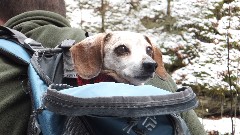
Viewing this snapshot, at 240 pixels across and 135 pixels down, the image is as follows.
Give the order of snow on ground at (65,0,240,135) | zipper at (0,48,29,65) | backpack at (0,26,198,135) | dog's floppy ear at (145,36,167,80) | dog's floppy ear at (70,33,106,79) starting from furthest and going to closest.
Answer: snow on ground at (65,0,240,135), dog's floppy ear at (145,36,167,80), dog's floppy ear at (70,33,106,79), zipper at (0,48,29,65), backpack at (0,26,198,135)

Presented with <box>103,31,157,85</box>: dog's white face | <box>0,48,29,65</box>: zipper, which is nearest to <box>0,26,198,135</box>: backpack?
<box>0,48,29,65</box>: zipper

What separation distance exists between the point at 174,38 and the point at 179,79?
1266mm

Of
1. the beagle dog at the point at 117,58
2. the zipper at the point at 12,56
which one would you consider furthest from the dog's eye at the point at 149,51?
the zipper at the point at 12,56

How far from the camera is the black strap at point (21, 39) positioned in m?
1.34

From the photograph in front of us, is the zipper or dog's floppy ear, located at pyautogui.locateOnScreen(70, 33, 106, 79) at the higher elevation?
the zipper

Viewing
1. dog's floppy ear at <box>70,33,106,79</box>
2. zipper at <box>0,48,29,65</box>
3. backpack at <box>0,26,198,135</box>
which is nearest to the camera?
backpack at <box>0,26,198,135</box>

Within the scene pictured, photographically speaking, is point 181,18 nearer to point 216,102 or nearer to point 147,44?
point 216,102

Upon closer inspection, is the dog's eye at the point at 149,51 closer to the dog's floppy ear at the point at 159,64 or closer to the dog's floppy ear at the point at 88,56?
the dog's floppy ear at the point at 159,64

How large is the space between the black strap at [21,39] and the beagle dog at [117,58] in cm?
17

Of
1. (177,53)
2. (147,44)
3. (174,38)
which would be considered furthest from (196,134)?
(174,38)

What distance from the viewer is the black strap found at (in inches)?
52.7

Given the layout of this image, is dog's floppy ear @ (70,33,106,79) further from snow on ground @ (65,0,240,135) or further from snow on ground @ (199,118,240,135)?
snow on ground @ (65,0,240,135)

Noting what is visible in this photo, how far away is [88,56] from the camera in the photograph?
1641 mm

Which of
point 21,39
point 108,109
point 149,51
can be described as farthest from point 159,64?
point 108,109
